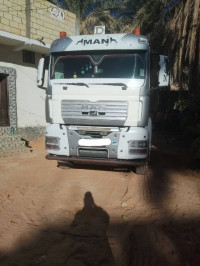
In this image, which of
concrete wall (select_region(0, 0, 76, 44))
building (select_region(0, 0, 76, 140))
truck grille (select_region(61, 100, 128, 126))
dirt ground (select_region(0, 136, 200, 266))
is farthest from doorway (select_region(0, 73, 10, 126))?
truck grille (select_region(61, 100, 128, 126))

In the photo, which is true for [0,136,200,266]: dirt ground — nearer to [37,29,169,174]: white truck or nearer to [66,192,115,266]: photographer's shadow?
[66,192,115,266]: photographer's shadow

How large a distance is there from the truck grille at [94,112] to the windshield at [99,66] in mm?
645

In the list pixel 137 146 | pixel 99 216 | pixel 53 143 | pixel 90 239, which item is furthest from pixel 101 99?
pixel 90 239

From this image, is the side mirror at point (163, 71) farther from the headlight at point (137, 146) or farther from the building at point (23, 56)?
the building at point (23, 56)

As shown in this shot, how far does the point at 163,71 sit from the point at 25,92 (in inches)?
246

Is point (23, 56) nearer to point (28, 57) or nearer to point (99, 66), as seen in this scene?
point (28, 57)

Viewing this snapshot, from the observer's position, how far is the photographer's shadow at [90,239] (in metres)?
2.51

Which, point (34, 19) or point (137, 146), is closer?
point (137, 146)

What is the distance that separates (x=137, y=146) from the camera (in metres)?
4.46

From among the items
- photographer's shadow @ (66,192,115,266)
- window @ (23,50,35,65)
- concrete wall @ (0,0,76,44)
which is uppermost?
concrete wall @ (0,0,76,44)

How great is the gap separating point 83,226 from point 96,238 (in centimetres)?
34

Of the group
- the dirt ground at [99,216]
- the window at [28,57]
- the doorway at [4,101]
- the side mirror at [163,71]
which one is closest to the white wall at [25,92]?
the window at [28,57]

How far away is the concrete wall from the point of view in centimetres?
809

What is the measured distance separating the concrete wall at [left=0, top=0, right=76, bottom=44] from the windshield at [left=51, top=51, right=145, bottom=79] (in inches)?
168
